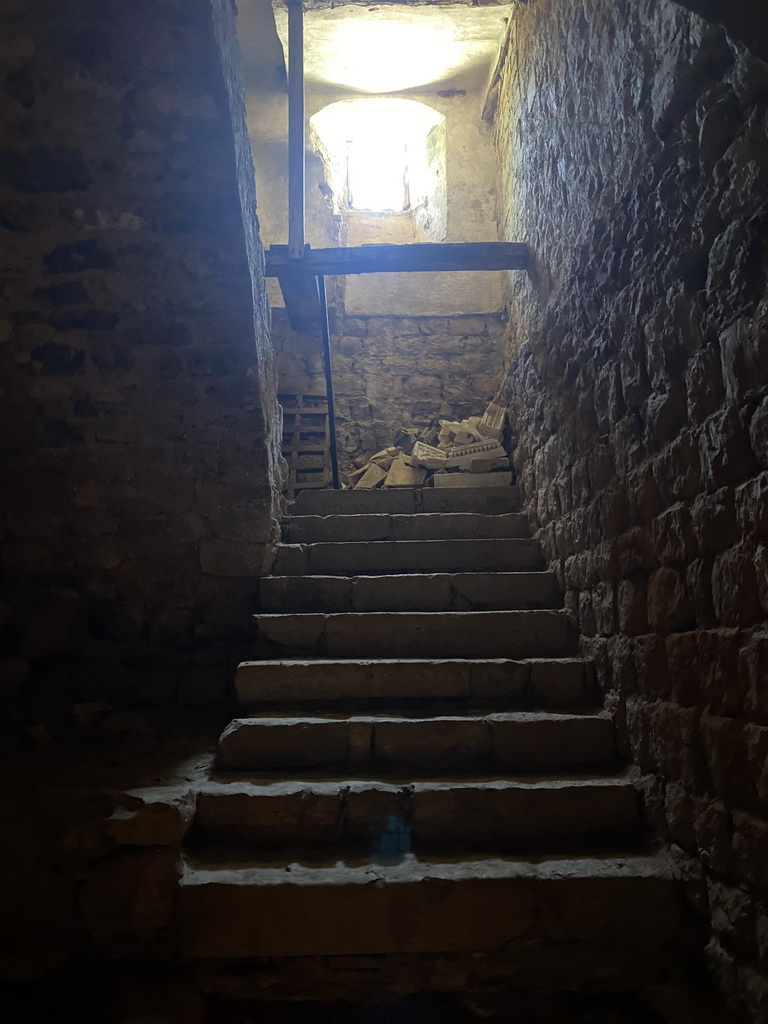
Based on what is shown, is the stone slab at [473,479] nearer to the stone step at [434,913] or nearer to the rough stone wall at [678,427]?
the rough stone wall at [678,427]

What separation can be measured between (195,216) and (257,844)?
8.22 feet

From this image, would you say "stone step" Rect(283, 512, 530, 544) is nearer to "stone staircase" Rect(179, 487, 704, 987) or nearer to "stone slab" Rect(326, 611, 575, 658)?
"stone staircase" Rect(179, 487, 704, 987)

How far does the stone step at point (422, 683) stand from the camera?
254 cm

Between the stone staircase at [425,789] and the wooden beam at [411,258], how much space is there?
1.86 m

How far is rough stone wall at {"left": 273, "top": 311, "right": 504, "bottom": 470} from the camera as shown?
6090mm

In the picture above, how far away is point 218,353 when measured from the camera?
3117 millimetres

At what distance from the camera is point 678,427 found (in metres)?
1.88

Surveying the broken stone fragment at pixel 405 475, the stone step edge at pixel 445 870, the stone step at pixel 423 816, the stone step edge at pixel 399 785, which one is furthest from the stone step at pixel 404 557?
the broken stone fragment at pixel 405 475

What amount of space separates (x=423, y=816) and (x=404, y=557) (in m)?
1.48

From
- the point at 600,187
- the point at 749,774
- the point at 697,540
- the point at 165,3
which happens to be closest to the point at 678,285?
the point at 697,540

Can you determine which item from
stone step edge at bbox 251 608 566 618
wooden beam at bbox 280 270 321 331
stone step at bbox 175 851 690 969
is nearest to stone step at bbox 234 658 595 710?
stone step edge at bbox 251 608 566 618

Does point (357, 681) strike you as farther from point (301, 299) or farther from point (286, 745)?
point (301, 299)

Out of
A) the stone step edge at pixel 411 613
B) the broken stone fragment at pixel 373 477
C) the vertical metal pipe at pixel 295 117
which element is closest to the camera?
the stone step edge at pixel 411 613

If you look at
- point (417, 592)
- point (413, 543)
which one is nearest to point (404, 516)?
point (413, 543)
